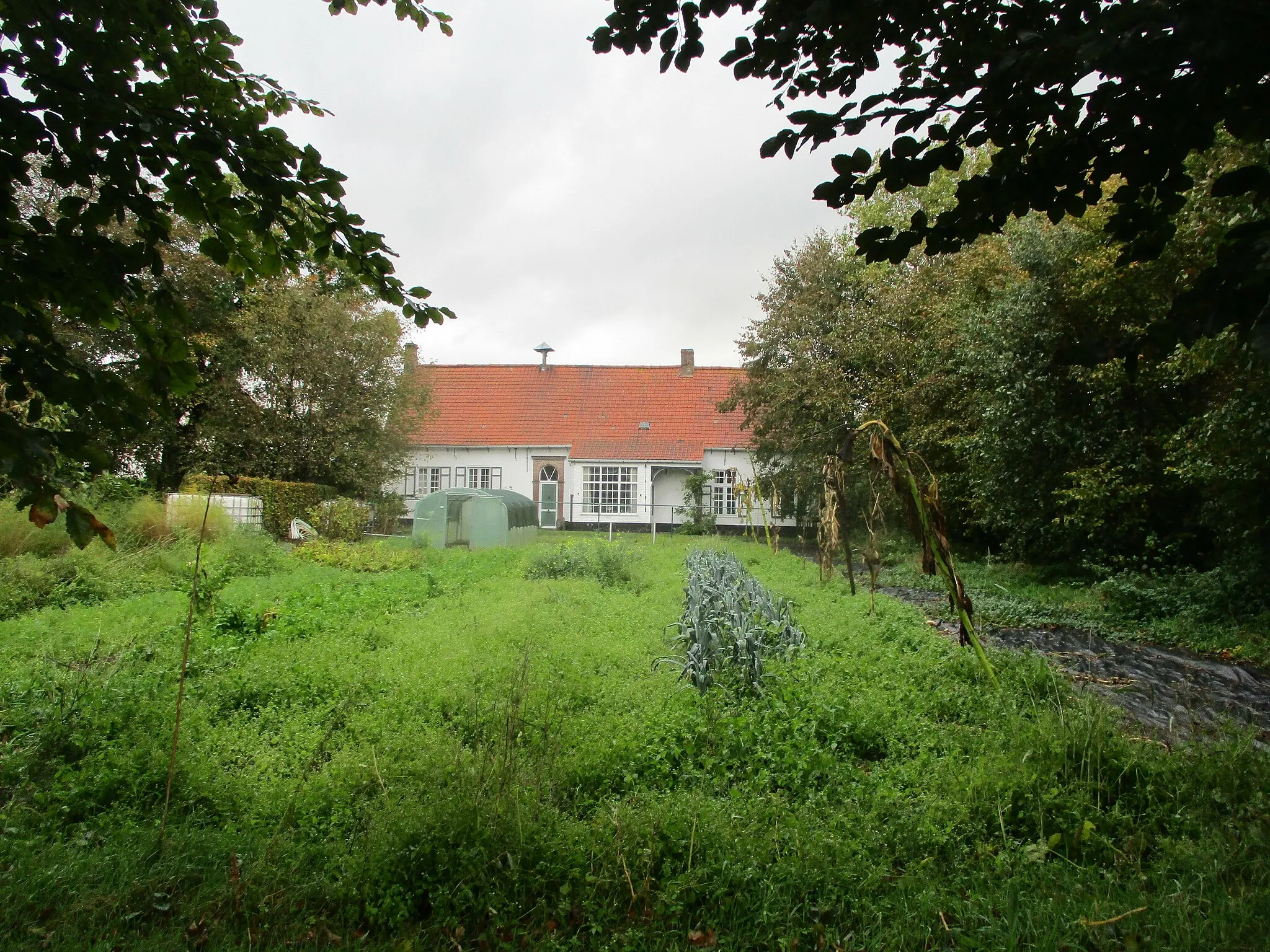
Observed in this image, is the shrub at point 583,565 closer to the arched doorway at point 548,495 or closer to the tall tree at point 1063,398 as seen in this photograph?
the tall tree at point 1063,398

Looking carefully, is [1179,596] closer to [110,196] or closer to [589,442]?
[110,196]

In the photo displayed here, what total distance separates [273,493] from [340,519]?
1.58m

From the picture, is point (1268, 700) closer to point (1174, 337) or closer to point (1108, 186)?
point (1174, 337)

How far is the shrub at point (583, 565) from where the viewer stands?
36.8ft

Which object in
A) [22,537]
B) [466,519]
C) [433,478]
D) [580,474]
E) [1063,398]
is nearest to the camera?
[22,537]

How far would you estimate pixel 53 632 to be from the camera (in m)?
6.32

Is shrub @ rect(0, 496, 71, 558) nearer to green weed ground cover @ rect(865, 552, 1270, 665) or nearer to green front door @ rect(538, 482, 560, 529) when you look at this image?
green weed ground cover @ rect(865, 552, 1270, 665)

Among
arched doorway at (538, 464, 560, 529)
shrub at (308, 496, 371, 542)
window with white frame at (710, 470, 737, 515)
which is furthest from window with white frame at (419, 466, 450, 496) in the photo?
shrub at (308, 496, 371, 542)

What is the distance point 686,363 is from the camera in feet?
110

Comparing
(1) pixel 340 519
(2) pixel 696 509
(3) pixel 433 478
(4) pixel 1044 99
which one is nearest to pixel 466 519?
(1) pixel 340 519

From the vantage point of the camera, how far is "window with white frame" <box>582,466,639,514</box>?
2973cm

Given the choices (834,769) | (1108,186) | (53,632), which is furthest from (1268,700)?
(53,632)

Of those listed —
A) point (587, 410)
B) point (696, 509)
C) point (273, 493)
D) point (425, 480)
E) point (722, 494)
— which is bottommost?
point (696, 509)

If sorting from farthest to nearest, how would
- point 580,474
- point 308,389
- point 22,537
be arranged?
point 580,474, point 308,389, point 22,537
